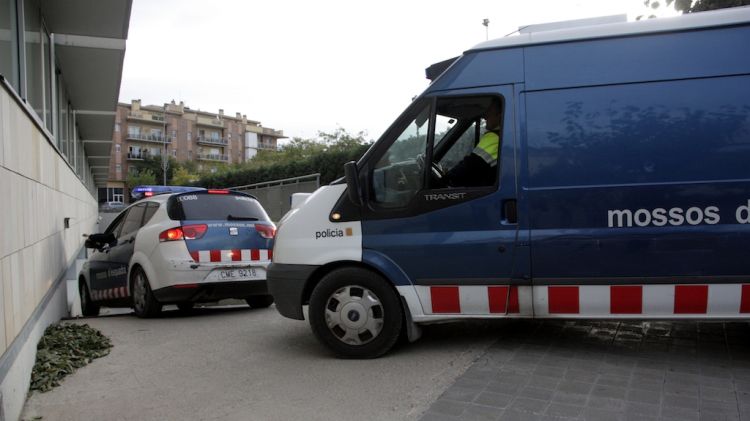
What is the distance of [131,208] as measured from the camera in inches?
329

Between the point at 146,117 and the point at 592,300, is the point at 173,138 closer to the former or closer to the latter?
the point at 146,117

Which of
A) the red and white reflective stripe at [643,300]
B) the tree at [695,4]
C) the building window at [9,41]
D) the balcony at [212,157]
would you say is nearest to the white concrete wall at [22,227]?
the building window at [9,41]

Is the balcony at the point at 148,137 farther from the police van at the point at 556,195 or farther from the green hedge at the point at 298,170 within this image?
the police van at the point at 556,195

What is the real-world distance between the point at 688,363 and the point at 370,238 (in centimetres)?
250

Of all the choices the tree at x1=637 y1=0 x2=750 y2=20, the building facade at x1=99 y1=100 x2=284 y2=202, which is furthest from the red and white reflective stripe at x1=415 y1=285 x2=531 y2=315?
the building facade at x1=99 y1=100 x2=284 y2=202

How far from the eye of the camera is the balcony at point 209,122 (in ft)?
354

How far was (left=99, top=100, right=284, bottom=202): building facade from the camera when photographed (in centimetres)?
9725

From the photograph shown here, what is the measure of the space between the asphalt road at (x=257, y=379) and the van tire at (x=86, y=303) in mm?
3532

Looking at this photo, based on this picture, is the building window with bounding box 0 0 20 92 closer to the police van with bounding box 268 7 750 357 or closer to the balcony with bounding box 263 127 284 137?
the police van with bounding box 268 7 750 357

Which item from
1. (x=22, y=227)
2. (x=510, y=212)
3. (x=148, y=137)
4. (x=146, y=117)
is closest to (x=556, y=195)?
(x=510, y=212)

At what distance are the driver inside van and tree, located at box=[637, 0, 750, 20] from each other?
185 inches

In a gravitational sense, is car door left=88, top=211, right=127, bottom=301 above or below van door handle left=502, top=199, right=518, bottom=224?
below

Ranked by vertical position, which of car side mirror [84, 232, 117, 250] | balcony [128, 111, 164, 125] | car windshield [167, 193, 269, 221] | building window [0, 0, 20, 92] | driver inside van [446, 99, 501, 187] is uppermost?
balcony [128, 111, 164, 125]

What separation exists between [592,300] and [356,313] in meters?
1.78
